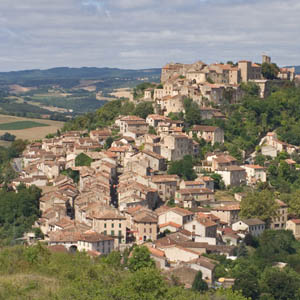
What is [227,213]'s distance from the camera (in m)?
50.1

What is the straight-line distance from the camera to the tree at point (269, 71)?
79375 millimetres

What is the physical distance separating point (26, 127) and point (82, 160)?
6535 cm

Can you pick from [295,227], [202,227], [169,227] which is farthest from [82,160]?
[295,227]

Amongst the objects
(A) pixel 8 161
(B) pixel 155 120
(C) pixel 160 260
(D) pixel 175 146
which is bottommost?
(C) pixel 160 260

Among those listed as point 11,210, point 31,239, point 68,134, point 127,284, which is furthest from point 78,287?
point 68,134

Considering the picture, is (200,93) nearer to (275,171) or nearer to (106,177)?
(275,171)

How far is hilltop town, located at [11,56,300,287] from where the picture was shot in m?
44.7

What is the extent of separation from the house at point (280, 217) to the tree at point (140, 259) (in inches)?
605

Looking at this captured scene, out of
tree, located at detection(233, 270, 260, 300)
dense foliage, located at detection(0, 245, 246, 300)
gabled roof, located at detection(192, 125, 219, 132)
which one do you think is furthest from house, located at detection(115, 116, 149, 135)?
dense foliage, located at detection(0, 245, 246, 300)

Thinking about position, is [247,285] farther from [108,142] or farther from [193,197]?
[108,142]

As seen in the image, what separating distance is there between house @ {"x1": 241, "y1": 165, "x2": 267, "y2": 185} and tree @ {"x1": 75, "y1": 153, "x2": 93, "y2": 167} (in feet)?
45.0

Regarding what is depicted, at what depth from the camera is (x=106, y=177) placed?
53.2m

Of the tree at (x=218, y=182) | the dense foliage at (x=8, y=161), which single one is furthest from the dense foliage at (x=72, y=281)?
the dense foliage at (x=8, y=161)

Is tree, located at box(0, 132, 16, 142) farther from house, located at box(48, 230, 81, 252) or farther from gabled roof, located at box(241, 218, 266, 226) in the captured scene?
gabled roof, located at box(241, 218, 266, 226)
